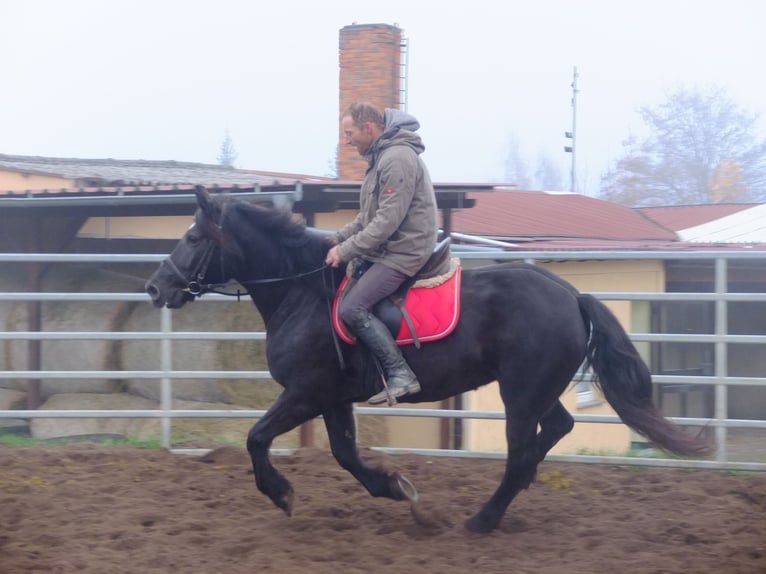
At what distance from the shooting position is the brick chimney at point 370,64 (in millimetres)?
16750

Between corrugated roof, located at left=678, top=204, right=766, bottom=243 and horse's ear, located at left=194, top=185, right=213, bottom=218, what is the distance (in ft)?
54.4

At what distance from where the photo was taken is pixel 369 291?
497 centimetres

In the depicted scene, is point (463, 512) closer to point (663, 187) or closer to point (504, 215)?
point (504, 215)

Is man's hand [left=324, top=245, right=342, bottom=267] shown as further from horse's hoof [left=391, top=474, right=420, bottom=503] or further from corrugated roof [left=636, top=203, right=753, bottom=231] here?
corrugated roof [left=636, top=203, right=753, bottom=231]

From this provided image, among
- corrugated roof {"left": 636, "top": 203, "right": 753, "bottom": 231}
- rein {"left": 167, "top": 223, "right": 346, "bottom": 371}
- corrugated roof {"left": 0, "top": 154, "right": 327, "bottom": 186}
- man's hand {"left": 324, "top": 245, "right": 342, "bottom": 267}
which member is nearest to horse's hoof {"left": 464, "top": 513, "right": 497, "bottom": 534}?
rein {"left": 167, "top": 223, "right": 346, "bottom": 371}

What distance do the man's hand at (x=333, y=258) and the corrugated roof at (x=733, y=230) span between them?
16.3 meters

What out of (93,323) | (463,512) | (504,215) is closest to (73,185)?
(93,323)

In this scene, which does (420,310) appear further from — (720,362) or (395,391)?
(720,362)

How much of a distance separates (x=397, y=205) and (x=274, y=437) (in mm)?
1472

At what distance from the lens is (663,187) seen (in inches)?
2021

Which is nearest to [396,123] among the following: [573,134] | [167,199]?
[167,199]

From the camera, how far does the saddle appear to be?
503 centimetres

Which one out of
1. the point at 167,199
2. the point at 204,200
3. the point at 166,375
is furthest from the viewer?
the point at 167,199

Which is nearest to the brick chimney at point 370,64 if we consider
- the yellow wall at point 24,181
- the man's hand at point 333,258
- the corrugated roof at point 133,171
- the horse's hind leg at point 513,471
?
the corrugated roof at point 133,171
